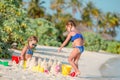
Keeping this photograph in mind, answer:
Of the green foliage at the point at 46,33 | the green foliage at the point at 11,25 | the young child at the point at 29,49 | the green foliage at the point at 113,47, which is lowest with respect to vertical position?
the green foliage at the point at 113,47

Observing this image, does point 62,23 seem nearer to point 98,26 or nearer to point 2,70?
point 98,26

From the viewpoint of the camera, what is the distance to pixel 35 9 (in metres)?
57.9

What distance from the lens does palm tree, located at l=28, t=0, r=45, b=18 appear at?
2271 inches

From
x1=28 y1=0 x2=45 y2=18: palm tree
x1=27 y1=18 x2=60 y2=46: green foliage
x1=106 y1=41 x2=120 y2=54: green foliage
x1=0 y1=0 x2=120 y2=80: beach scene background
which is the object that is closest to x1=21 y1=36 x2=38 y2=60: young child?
x1=0 y1=0 x2=120 y2=80: beach scene background

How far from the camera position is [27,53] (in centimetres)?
1188

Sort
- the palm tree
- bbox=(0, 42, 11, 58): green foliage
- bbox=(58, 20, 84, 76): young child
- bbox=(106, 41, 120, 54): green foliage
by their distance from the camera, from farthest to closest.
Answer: the palm tree < bbox=(106, 41, 120, 54): green foliage < bbox=(0, 42, 11, 58): green foliage < bbox=(58, 20, 84, 76): young child

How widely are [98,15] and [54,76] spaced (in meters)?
65.9

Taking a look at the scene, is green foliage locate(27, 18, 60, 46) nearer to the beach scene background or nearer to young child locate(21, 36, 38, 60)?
the beach scene background

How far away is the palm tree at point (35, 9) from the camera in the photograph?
57688 millimetres

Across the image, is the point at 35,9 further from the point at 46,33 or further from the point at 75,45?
the point at 75,45

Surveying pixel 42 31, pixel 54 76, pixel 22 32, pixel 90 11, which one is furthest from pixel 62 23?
pixel 54 76

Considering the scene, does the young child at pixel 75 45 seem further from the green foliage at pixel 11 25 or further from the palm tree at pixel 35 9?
the palm tree at pixel 35 9

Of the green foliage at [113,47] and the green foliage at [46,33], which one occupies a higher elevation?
the green foliage at [46,33]

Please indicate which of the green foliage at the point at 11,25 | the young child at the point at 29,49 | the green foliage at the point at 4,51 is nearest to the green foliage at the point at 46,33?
the green foliage at the point at 11,25
